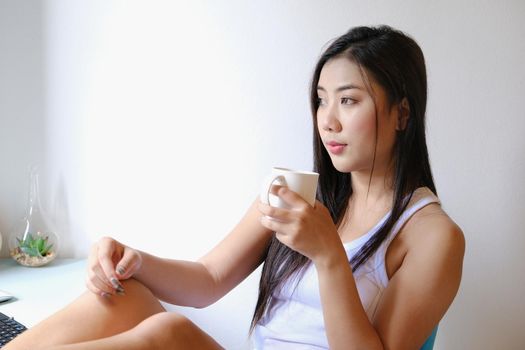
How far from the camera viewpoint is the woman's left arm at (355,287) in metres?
0.93

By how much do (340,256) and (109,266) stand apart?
0.43m

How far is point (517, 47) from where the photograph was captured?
1.37 metres

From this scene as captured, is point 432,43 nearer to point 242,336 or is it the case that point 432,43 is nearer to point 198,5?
point 198,5

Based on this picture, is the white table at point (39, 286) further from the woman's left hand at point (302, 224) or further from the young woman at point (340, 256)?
the woman's left hand at point (302, 224)

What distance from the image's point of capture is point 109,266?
41.8 inches

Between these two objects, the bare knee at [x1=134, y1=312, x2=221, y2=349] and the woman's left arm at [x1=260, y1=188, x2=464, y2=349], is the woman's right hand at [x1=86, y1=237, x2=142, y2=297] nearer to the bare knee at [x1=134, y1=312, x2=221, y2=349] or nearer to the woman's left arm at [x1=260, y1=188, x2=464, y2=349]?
the bare knee at [x1=134, y1=312, x2=221, y2=349]

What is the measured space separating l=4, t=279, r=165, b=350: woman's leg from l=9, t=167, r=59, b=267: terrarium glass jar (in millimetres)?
763

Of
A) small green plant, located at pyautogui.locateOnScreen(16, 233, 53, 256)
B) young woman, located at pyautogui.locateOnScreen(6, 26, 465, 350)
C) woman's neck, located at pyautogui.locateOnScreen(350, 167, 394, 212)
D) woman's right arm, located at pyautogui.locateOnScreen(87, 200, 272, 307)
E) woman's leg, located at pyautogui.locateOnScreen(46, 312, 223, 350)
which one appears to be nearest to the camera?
woman's leg, located at pyautogui.locateOnScreen(46, 312, 223, 350)

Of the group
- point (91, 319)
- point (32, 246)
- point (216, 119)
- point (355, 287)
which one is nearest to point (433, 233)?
point (355, 287)

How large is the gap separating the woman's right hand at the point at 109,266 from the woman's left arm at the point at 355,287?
317 millimetres

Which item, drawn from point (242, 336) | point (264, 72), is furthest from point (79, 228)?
point (264, 72)

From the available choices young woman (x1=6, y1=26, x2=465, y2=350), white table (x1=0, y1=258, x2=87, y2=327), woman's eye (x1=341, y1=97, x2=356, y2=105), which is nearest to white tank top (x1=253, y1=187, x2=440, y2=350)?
young woman (x1=6, y1=26, x2=465, y2=350)

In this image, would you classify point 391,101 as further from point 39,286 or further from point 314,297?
point 39,286

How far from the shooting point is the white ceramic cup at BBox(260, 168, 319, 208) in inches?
35.7
